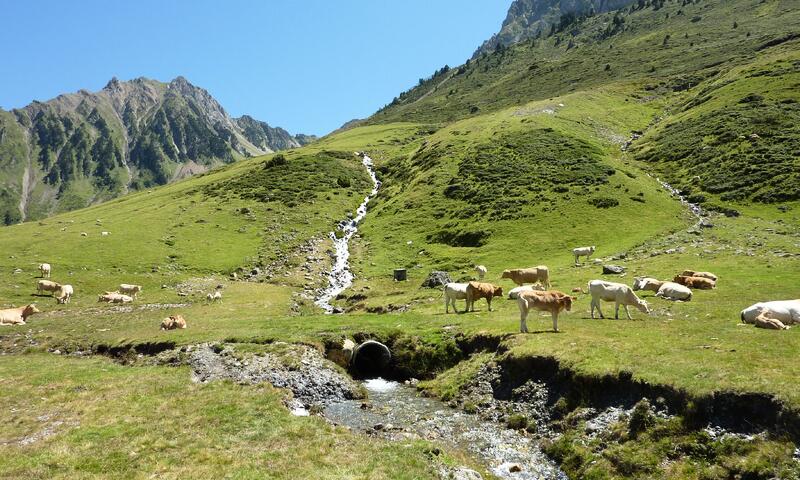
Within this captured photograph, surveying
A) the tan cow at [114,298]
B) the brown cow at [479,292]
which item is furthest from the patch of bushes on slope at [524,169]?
the tan cow at [114,298]

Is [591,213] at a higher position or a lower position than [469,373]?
higher

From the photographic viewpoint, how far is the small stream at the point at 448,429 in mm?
15336

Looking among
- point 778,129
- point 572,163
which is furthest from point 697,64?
point 572,163

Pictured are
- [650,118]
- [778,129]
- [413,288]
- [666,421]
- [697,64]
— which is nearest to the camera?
[666,421]

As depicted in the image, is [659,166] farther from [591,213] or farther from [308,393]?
[308,393]

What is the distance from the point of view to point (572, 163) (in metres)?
80.6

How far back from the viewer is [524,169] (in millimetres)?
81938

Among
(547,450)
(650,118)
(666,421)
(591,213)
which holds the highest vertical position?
(650,118)

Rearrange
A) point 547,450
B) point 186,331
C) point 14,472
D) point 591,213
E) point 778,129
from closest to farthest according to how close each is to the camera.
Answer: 1. point 14,472
2. point 547,450
3. point 186,331
4. point 591,213
5. point 778,129

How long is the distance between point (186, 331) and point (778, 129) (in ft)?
291

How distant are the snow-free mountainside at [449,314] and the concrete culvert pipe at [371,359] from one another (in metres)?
0.73

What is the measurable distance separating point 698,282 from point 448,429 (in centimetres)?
2284

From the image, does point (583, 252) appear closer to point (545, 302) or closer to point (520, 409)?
point (545, 302)

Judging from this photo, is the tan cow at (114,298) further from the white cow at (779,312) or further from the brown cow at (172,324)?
the white cow at (779,312)
